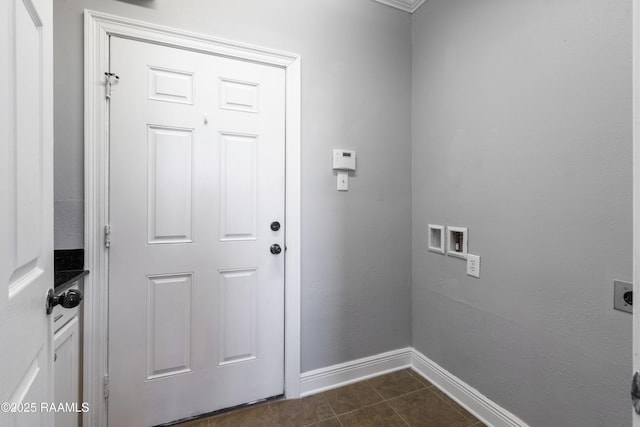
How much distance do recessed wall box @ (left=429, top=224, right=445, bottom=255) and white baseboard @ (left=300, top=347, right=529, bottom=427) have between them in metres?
0.80

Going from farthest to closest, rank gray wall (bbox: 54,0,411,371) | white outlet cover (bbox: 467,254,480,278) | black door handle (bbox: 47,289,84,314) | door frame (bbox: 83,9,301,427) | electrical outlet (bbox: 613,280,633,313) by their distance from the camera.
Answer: gray wall (bbox: 54,0,411,371), white outlet cover (bbox: 467,254,480,278), door frame (bbox: 83,9,301,427), electrical outlet (bbox: 613,280,633,313), black door handle (bbox: 47,289,84,314)

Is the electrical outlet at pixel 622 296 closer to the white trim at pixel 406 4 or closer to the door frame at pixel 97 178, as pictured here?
the white trim at pixel 406 4

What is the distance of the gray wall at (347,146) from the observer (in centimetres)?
167

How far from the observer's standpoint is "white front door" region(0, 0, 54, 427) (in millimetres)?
519

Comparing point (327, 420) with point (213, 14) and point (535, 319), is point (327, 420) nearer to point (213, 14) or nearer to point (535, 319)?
point (535, 319)

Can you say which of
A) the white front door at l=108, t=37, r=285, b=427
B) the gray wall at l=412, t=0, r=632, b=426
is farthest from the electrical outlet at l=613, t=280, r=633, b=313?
the white front door at l=108, t=37, r=285, b=427

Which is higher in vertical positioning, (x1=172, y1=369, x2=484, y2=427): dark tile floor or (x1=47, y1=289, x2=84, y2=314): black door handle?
(x1=47, y1=289, x2=84, y2=314): black door handle

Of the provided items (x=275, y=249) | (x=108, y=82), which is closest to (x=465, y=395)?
(x=275, y=249)

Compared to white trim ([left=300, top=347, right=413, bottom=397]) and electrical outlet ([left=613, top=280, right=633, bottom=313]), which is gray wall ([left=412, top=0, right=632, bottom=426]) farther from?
white trim ([left=300, top=347, right=413, bottom=397])

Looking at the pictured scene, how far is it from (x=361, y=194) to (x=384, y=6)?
139 cm

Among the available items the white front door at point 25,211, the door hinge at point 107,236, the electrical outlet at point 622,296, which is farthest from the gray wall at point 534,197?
the door hinge at point 107,236

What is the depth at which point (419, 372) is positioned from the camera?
196 centimetres

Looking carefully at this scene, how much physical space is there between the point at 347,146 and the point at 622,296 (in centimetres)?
150

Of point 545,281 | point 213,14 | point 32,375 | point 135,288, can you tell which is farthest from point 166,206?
point 545,281
